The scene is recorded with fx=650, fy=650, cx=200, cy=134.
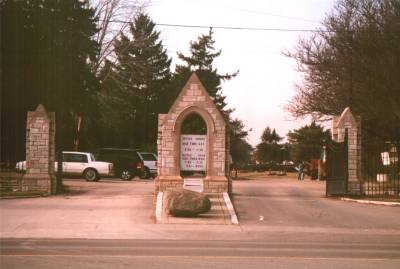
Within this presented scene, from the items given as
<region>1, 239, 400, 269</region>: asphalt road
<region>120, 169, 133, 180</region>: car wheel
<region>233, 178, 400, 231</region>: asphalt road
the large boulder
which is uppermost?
<region>120, 169, 133, 180</region>: car wheel

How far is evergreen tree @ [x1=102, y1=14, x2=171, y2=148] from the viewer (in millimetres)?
50031

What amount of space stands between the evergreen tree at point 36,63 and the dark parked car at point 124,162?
5.92 metres

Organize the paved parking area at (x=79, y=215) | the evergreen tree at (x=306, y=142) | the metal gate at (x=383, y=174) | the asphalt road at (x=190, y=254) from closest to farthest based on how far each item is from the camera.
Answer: the asphalt road at (x=190, y=254)
the paved parking area at (x=79, y=215)
the metal gate at (x=383, y=174)
the evergreen tree at (x=306, y=142)

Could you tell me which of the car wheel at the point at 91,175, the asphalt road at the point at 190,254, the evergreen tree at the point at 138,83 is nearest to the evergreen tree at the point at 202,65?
the evergreen tree at the point at 138,83

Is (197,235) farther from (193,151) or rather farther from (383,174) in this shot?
(383,174)

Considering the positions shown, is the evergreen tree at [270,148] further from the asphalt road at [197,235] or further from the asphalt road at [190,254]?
the asphalt road at [190,254]

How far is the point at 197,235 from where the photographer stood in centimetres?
1634

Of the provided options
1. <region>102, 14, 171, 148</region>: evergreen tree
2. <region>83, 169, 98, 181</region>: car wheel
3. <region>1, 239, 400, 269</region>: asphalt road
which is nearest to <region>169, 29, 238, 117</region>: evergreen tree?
<region>102, 14, 171, 148</region>: evergreen tree

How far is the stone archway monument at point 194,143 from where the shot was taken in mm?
23828

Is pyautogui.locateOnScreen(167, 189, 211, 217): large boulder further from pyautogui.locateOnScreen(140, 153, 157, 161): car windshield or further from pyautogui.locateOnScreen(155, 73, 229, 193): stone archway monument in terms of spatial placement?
pyautogui.locateOnScreen(140, 153, 157, 161): car windshield

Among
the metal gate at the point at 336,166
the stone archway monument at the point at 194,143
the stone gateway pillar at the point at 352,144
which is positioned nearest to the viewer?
the stone archway monument at the point at 194,143

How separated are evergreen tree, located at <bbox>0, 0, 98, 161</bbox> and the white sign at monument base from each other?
27.7 ft

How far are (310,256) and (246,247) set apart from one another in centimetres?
191

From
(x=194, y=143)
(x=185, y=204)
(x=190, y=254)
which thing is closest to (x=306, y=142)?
(x=194, y=143)
